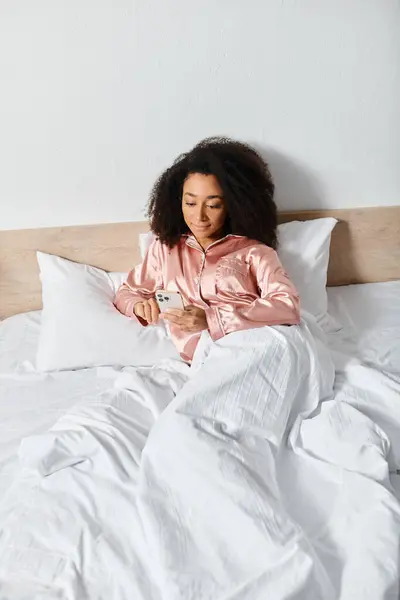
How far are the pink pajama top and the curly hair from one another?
41mm

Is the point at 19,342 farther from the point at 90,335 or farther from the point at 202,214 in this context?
the point at 202,214

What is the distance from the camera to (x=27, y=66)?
1457 millimetres

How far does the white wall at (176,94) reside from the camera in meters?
1.44

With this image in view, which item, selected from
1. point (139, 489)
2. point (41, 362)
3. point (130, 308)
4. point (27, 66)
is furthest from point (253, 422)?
point (27, 66)

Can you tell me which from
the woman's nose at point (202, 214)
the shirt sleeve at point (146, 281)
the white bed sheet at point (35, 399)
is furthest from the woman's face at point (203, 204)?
the white bed sheet at point (35, 399)

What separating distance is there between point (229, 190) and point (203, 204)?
0.25 ft

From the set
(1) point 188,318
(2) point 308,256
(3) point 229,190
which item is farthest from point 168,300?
(2) point 308,256

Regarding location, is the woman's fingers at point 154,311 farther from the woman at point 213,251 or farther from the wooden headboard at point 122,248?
the wooden headboard at point 122,248

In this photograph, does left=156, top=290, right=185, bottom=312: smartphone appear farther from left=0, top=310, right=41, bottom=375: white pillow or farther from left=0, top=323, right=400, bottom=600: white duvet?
left=0, top=310, right=41, bottom=375: white pillow

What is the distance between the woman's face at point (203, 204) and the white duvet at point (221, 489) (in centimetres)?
33

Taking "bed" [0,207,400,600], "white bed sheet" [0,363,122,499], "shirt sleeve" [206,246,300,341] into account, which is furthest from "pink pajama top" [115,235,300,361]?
"white bed sheet" [0,363,122,499]

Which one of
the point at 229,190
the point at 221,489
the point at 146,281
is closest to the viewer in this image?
the point at 221,489

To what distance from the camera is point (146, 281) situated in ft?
Answer: 4.81

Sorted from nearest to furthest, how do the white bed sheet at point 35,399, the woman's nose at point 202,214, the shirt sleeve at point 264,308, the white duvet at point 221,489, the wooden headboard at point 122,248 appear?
the white duvet at point 221,489 → the white bed sheet at point 35,399 → the shirt sleeve at point 264,308 → the woman's nose at point 202,214 → the wooden headboard at point 122,248
